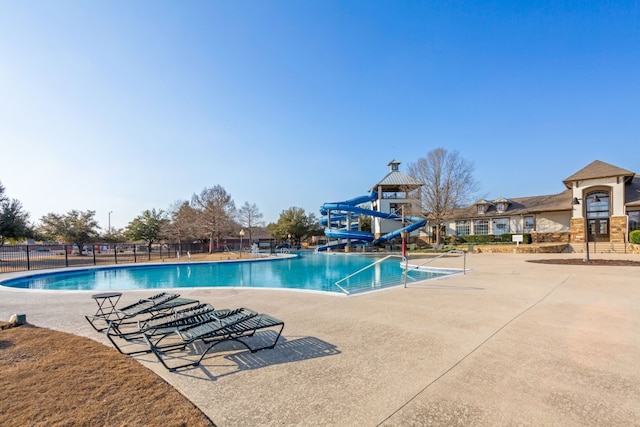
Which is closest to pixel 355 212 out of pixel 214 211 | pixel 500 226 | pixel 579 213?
pixel 500 226

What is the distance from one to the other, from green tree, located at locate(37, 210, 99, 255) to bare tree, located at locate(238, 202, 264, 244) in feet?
54.8

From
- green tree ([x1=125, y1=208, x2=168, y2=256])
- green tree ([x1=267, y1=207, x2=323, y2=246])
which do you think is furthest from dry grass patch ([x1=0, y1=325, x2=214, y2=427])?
green tree ([x1=267, y1=207, x2=323, y2=246])

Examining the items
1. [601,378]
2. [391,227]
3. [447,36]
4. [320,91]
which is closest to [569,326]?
[601,378]

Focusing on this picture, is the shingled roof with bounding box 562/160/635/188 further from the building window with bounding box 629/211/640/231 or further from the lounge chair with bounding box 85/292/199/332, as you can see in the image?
the lounge chair with bounding box 85/292/199/332

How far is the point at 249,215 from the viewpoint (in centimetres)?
4353

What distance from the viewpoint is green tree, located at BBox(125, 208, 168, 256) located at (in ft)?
120

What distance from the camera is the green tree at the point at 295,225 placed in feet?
155

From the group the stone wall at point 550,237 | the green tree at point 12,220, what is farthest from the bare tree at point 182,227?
the stone wall at point 550,237

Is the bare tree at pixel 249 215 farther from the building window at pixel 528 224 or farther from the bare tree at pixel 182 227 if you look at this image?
the building window at pixel 528 224

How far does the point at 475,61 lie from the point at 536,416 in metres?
15.6

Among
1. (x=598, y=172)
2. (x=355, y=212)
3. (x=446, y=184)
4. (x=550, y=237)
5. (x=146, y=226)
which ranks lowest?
(x=550, y=237)

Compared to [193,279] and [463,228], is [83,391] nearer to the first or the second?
[193,279]

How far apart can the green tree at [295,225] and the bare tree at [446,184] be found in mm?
21403

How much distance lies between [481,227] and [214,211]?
29811 mm
